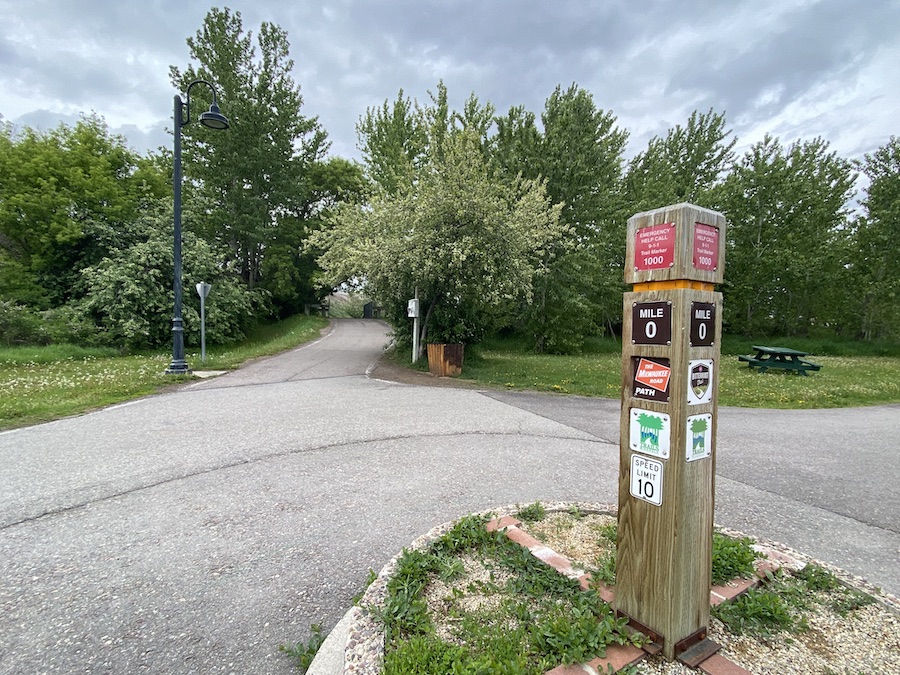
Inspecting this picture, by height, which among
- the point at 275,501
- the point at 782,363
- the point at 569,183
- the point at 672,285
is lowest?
the point at 275,501

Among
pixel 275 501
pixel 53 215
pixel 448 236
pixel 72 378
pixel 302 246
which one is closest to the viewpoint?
pixel 275 501

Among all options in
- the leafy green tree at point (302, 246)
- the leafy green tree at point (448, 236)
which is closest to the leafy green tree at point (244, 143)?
the leafy green tree at point (302, 246)

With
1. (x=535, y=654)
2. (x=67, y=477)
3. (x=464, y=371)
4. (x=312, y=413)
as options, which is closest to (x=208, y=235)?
(x=464, y=371)

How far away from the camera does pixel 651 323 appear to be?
1769 mm

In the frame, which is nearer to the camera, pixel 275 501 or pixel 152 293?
pixel 275 501

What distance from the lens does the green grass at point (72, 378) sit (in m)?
6.24

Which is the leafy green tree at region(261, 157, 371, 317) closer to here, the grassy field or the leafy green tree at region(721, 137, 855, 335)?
the grassy field

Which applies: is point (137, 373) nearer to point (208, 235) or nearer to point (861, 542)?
point (861, 542)

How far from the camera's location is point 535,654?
66.9 inches

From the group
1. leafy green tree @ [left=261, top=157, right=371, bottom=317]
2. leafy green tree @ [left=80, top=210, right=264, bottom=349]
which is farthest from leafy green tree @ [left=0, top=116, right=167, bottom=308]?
leafy green tree @ [left=261, top=157, right=371, bottom=317]

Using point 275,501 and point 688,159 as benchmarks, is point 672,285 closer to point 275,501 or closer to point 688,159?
point 275,501

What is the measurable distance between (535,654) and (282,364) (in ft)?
37.8

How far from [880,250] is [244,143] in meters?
31.6

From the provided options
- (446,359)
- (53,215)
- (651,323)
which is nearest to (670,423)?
(651,323)
